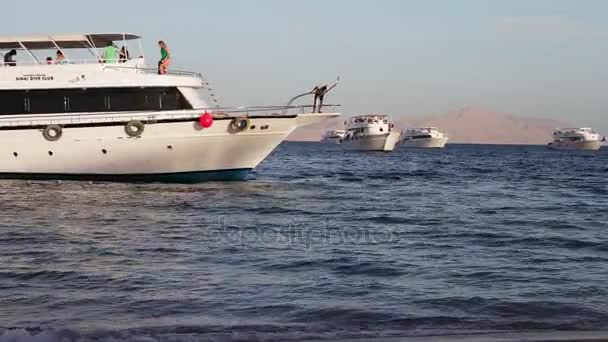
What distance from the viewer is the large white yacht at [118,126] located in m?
24.9

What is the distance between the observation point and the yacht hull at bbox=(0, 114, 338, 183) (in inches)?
978

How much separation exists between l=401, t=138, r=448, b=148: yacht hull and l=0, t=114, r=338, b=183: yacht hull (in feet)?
336

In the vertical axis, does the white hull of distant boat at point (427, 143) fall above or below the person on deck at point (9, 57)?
below

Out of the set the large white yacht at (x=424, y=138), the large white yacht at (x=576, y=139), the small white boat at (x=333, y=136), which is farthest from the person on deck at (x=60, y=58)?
the small white boat at (x=333, y=136)

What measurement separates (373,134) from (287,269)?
277 ft

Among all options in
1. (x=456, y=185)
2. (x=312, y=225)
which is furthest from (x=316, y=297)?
(x=456, y=185)

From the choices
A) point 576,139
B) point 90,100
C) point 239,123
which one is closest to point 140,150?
point 90,100

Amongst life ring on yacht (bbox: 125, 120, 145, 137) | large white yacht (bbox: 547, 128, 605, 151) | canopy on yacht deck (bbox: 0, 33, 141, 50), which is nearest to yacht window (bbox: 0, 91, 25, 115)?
canopy on yacht deck (bbox: 0, 33, 141, 50)

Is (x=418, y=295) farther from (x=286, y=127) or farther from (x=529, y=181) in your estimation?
(x=529, y=181)

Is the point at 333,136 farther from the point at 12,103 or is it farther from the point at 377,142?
the point at 12,103

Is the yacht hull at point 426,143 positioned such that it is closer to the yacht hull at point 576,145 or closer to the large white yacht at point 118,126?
the yacht hull at point 576,145

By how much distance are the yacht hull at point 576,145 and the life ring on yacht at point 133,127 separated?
370ft

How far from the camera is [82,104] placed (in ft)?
82.8

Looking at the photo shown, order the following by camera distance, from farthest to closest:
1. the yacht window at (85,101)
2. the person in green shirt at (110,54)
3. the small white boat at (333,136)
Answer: the small white boat at (333,136) < the person in green shirt at (110,54) < the yacht window at (85,101)
